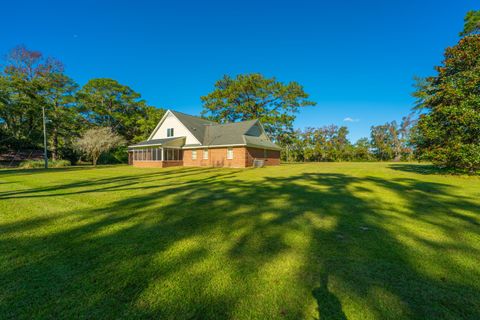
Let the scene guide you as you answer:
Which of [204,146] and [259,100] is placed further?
[259,100]

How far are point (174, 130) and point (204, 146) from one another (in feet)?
18.9

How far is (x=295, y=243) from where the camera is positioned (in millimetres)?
3270

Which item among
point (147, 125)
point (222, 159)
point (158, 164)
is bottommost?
point (158, 164)

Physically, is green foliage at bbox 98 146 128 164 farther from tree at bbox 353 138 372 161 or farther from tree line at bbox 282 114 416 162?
tree at bbox 353 138 372 161

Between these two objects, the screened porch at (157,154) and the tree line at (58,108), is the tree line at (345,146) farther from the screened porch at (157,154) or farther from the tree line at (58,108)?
the tree line at (58,108)

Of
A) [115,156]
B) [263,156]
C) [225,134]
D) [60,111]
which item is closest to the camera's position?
[263,156]

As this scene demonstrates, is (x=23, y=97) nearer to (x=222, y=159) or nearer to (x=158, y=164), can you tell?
(x=158, y=164)

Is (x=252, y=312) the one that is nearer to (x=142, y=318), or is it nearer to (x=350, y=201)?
(x=142, y=318)

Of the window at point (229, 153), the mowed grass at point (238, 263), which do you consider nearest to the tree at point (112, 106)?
the window at point (229, 153)

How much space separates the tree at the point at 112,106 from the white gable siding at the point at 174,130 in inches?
455

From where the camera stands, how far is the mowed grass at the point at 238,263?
1895 millimetres

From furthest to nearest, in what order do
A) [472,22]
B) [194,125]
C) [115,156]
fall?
1. [115,156]
2. [194,125]
3. [472,22]

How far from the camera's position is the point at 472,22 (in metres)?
18.5

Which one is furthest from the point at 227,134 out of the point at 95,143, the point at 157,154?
the point at 95,143
